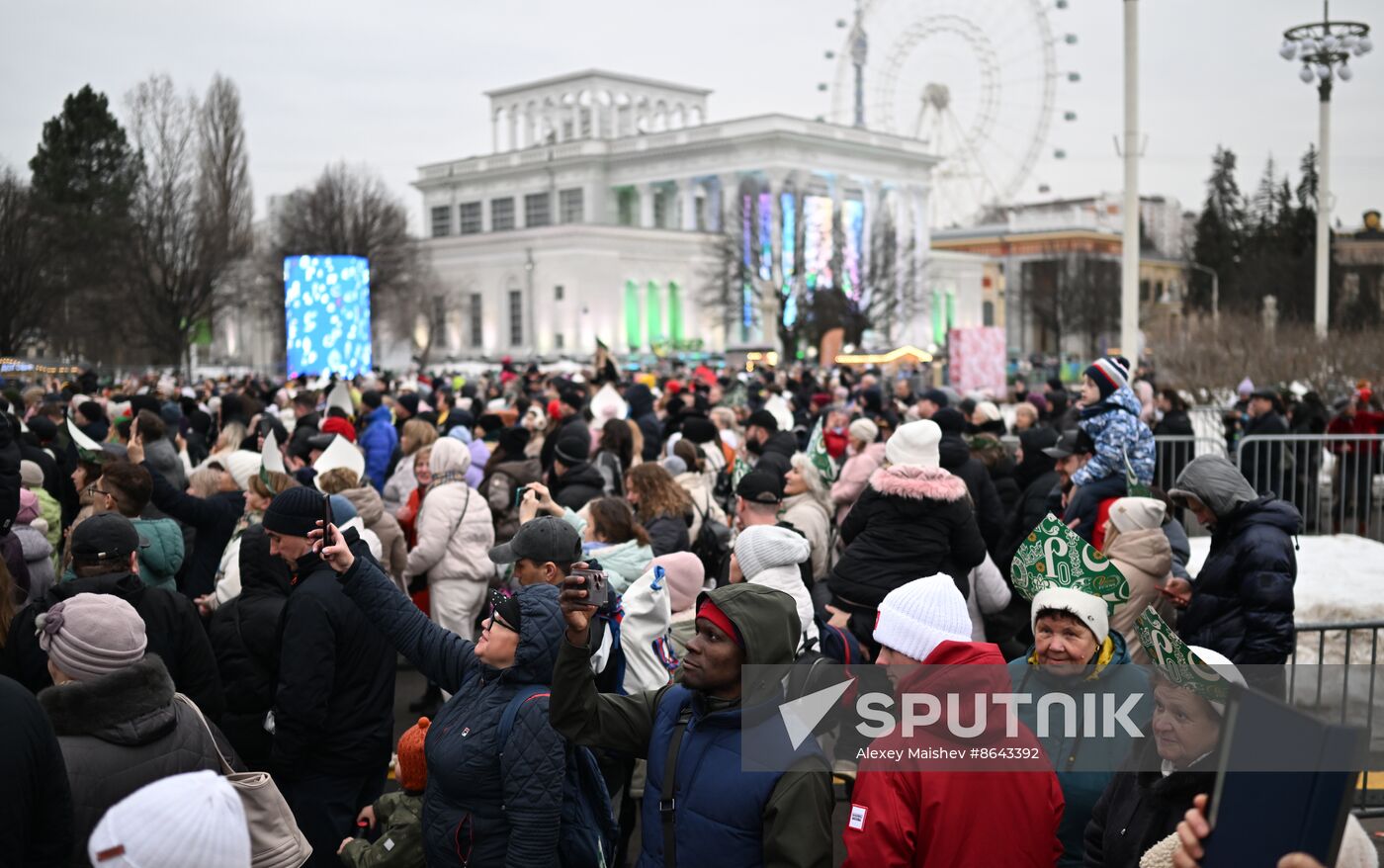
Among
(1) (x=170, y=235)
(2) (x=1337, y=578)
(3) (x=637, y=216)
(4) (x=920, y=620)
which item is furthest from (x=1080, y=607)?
(3) (x=637, y=216)

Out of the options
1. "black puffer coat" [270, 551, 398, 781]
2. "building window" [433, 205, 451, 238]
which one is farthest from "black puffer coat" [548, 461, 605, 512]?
"building window" [433, 205, 451, 238]

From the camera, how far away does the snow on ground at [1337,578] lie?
881 cm

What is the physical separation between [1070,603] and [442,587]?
4.69 m

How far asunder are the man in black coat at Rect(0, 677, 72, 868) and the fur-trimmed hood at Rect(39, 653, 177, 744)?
19 cm

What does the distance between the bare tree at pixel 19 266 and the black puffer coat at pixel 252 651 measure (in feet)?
79.0

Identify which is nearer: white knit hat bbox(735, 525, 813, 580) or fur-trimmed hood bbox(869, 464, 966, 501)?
white knit hat bbox(735, 525, 813, 580)

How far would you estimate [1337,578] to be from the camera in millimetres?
9531

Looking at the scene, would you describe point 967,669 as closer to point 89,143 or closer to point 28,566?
point 28,566

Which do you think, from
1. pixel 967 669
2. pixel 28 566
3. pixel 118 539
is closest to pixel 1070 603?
pixel 967 669

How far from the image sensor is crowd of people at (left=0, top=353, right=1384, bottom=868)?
11.3ft

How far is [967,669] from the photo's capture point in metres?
3.62

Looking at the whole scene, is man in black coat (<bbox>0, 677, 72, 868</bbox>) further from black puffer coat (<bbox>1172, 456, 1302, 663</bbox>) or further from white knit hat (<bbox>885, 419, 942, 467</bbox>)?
white knit hat (<bbox>885, 419, 942, 467</bbox>)

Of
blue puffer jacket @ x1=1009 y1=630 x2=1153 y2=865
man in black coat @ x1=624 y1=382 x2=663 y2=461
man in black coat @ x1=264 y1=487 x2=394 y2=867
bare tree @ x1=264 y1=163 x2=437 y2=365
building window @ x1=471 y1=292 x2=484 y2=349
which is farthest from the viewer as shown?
building window @ x1=471 y1=292 x2=484 y2=349

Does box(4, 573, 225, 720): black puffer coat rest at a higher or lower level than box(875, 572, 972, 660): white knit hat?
lower
